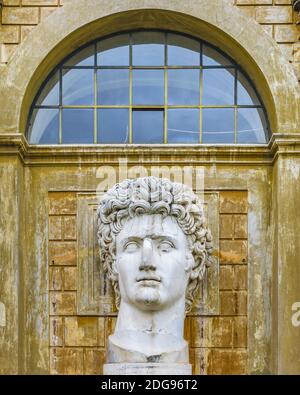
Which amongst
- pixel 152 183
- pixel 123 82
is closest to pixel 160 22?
pixel 123 82

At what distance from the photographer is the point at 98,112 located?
2058 cm

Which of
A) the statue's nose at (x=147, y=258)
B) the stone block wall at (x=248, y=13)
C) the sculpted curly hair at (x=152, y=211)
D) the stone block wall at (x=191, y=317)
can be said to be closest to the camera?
the statue's nose at (x=147, y=258)

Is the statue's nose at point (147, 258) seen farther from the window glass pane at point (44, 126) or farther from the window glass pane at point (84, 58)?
the window glass pane at point (84, 58)

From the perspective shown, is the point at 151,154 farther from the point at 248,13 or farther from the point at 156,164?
the point at 248,13

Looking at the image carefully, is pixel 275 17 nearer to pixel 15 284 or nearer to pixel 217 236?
pixel 217 236

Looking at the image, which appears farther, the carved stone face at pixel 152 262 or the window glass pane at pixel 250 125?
the window glass pane at pixel 250 125

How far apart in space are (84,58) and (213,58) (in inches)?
73.4

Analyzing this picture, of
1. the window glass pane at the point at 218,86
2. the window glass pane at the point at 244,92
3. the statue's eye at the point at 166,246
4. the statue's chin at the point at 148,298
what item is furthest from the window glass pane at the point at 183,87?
the statue's chin at the point at 148,298

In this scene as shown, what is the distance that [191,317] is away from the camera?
19922 mm

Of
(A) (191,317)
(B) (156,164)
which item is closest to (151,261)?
(A) (191,317)

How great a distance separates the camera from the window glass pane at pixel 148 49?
20688 millimetres

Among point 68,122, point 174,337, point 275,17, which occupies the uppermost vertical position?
point 275,17

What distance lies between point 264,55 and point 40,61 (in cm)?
314

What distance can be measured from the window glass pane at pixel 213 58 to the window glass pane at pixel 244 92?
278mm
